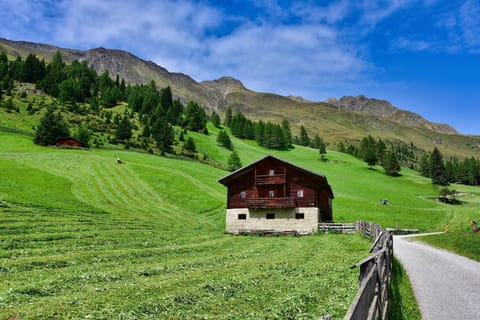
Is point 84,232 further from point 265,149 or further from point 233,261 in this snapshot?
point 265,149

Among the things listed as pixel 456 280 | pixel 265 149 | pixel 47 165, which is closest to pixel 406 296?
pixel 456 280

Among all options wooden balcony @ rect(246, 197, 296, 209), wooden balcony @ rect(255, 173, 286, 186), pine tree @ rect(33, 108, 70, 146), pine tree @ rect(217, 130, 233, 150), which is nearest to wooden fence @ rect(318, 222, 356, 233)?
wooden balcony @ rect(246, 197, 296, 209)

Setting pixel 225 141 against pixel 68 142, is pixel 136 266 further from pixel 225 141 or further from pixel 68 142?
pixel 225 141

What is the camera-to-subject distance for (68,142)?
10044 centimetres

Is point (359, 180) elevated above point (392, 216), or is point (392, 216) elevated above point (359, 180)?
point (359, 180)

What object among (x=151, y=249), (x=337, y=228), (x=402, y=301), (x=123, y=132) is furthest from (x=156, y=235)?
(x=123, y=132)

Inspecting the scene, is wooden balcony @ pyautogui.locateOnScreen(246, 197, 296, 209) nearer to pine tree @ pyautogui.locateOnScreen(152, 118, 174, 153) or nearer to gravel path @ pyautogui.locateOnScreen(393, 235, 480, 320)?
gravel path @ pyautogui.locateOnScreen(393, 235, 480, 320)

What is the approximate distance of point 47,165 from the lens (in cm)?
6931

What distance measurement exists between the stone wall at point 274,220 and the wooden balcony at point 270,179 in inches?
163

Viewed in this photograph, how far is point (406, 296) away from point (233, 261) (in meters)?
11.1

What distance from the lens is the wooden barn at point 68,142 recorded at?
99463mm

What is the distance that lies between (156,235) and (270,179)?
846 inches

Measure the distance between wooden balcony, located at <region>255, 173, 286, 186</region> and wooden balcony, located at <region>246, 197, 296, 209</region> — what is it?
285 cm

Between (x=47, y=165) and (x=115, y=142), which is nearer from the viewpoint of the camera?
(x=47, y=165)
